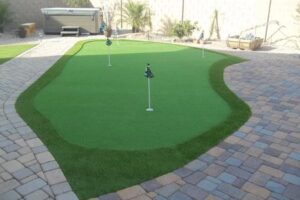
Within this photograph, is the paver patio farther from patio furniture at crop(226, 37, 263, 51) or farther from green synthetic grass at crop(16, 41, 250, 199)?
patio furniture at crop(226, 37, 263, 51)

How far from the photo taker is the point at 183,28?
13953 mm

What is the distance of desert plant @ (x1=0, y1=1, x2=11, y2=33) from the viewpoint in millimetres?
15289

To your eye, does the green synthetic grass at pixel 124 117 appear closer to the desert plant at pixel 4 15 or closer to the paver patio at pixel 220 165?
the paver patio at pixel 220 165

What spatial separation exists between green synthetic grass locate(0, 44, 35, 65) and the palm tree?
540 cm

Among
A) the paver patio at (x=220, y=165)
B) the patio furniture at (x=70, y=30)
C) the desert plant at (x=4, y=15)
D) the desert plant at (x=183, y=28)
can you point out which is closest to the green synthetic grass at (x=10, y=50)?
the patio furniture at (x=70, y=30)

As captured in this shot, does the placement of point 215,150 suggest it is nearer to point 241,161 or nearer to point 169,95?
point 241,161

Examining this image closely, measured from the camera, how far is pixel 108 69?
8312 mm

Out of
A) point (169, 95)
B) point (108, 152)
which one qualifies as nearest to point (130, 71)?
point (169, 95)

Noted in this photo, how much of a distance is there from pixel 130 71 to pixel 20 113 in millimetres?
3368

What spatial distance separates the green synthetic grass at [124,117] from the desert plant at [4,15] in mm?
8620

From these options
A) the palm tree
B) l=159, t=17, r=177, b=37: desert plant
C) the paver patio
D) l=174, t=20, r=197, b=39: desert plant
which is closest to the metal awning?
the palm tree

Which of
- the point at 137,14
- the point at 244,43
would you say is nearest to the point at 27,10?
the point at 137,14

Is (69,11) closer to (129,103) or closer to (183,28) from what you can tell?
(183,28)

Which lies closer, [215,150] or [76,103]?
[215,150]
